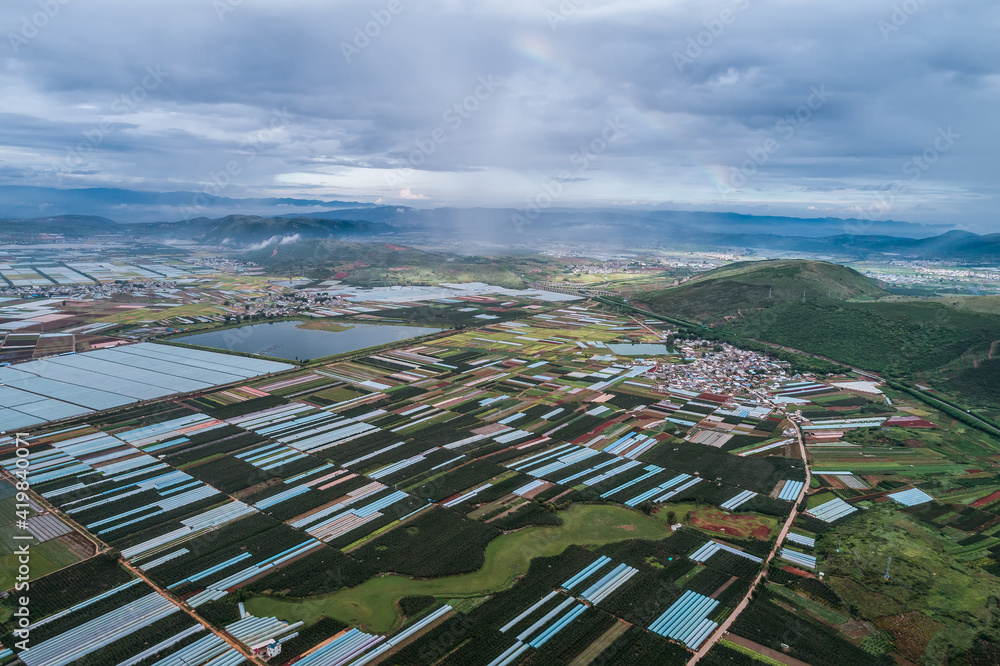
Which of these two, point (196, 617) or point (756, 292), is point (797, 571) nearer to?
point (196, 617)

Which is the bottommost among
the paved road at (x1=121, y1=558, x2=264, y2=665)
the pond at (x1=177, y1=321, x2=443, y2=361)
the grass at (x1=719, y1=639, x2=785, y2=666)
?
the paved road at (x1=121, y1=558, x2=264, y2=665)

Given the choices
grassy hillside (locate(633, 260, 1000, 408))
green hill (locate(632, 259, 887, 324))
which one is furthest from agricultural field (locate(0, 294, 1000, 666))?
green hill (locate(632, 259, 887, 324))

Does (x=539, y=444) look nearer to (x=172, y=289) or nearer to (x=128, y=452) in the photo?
(x=128, y=452)

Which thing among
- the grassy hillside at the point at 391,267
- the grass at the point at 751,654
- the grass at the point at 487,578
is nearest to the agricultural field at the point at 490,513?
the grass at the point at 487,578

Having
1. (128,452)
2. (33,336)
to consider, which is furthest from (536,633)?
(33,336)

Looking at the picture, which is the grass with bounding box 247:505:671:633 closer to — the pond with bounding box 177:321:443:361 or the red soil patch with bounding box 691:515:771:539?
the red soil patch with bounding box 691:515:771:539

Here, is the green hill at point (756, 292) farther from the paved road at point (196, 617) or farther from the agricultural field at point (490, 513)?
the paved road at point (196, 617)
